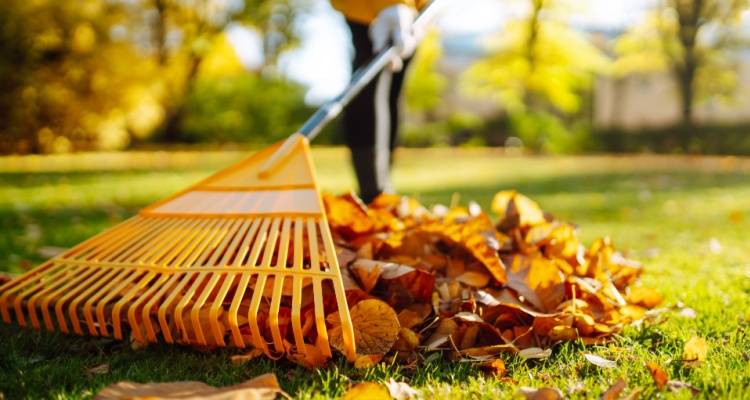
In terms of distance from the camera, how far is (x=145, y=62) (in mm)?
12734

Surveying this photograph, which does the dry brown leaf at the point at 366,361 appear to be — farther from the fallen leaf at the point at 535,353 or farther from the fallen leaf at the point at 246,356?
the fallen leaf at the point at 535,353

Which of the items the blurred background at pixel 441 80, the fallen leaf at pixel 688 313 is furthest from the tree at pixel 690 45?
the fallen leaf at pixel 688 313

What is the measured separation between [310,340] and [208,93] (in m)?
16.7

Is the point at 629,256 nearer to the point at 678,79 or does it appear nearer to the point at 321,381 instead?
the point at 321,381

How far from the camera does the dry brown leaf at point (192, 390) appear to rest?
1.35m

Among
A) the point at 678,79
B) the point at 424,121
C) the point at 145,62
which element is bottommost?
the point at 424,121

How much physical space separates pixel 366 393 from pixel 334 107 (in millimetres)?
1219

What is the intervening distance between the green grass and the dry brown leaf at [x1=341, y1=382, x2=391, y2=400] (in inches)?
3.1

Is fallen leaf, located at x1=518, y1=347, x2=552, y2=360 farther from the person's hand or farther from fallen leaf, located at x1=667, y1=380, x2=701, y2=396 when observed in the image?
the person's hand

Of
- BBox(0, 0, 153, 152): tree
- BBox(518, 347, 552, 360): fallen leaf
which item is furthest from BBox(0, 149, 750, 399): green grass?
BBox(0, 0, 153, 152): tree

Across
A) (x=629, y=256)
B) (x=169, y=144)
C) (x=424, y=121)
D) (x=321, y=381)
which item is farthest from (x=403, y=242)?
(x=424, y=121)

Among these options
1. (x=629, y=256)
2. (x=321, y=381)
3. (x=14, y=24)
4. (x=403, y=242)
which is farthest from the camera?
(x=14, y=24)

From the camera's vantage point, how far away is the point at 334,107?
2.36 meters

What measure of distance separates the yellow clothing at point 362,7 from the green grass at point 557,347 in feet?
4.90
